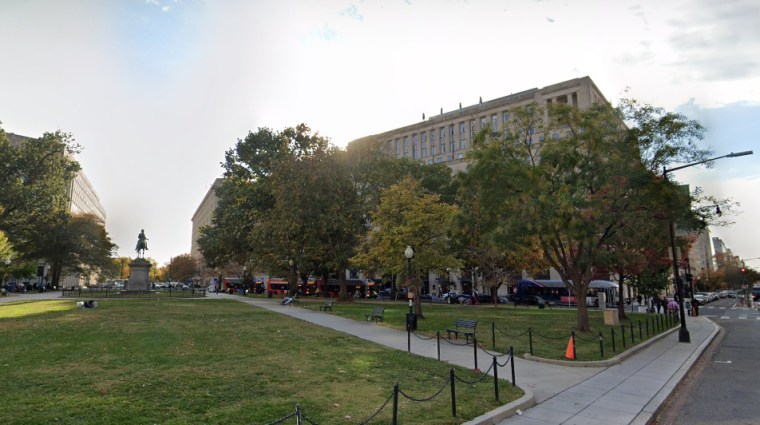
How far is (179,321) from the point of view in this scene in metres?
20.6

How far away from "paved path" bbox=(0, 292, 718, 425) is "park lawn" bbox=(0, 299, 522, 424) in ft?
2.18

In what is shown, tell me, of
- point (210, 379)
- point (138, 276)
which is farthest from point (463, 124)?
point (210, 379)

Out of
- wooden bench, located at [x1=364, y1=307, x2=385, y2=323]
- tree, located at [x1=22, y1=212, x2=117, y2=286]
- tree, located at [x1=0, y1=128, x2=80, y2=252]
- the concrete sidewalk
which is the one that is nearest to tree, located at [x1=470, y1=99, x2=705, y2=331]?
the concrete sidewalk

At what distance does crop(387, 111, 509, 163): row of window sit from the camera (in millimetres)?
91162

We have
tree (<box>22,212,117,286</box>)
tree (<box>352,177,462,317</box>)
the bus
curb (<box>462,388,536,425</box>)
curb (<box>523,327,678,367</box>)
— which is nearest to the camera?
curb (<box>462,388,536,425</box>)

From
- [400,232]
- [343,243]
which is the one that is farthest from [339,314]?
[343,243]

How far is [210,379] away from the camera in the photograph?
9.31 metres

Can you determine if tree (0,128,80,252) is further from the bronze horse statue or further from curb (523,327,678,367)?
curb (523,327,678,367)

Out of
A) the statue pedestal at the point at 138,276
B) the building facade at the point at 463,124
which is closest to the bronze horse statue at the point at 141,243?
the statue pedestal at the point at 138,276

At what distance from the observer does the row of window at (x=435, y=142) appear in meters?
91.2

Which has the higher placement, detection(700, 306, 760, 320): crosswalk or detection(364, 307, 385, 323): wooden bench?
detection(364, 307, 385, 323): wooden bench

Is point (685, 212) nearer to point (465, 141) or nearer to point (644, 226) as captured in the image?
point (644, 226)

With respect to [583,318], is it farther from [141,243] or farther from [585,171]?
[141,243]

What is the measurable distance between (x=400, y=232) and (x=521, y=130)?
8.81 meters
